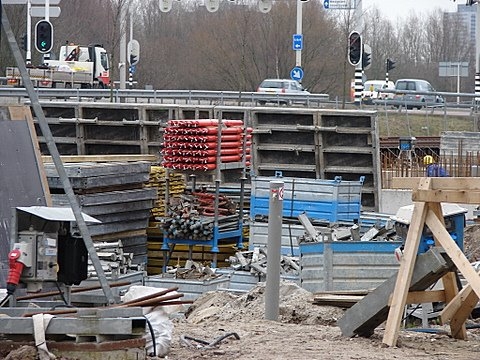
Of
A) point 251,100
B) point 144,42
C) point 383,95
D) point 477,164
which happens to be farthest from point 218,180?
point 144,42

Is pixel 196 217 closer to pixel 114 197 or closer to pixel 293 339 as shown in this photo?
pixel 114 197

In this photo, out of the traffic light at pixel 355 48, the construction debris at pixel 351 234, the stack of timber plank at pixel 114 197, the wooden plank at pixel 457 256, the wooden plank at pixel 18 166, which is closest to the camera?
the wooden plank at pixel 457 256

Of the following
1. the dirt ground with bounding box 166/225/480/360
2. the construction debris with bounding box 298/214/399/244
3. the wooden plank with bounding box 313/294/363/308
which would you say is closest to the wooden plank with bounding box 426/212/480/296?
the dirt ground with bounding box 166/225/480/360

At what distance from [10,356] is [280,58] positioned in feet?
192

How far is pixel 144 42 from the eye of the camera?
83.4 m

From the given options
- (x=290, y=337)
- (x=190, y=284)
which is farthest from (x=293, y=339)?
(x=190, y=284)

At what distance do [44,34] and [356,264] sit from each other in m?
28.4

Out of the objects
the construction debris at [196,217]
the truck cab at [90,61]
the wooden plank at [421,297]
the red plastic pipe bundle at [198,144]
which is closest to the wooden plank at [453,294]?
the wooden plank at [421,297]

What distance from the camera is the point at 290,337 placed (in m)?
10.1

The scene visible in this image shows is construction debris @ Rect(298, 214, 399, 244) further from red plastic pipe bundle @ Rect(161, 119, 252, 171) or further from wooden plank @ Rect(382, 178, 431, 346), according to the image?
wooden plank @ Rect(382, 178, 431, 346)

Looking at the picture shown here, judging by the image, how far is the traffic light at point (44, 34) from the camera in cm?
4003

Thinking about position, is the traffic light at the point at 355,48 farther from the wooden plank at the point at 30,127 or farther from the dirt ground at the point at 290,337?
the dirt ground at the point at 290,337

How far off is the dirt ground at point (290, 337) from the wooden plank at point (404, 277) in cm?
15

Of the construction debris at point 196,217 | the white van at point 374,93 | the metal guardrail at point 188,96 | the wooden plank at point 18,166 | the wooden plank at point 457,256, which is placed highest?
the white van at point 374,93
